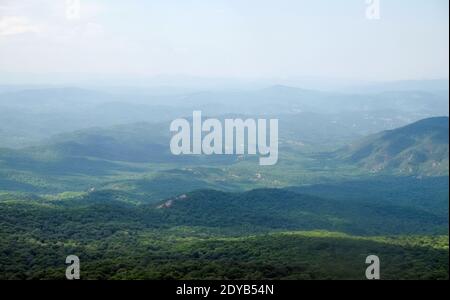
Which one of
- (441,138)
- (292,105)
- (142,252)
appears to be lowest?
(142,252)

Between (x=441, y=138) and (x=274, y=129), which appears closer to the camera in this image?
(x=441, y=138)

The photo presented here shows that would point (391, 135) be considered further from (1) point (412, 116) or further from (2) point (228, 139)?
(1) point (412, 116)
